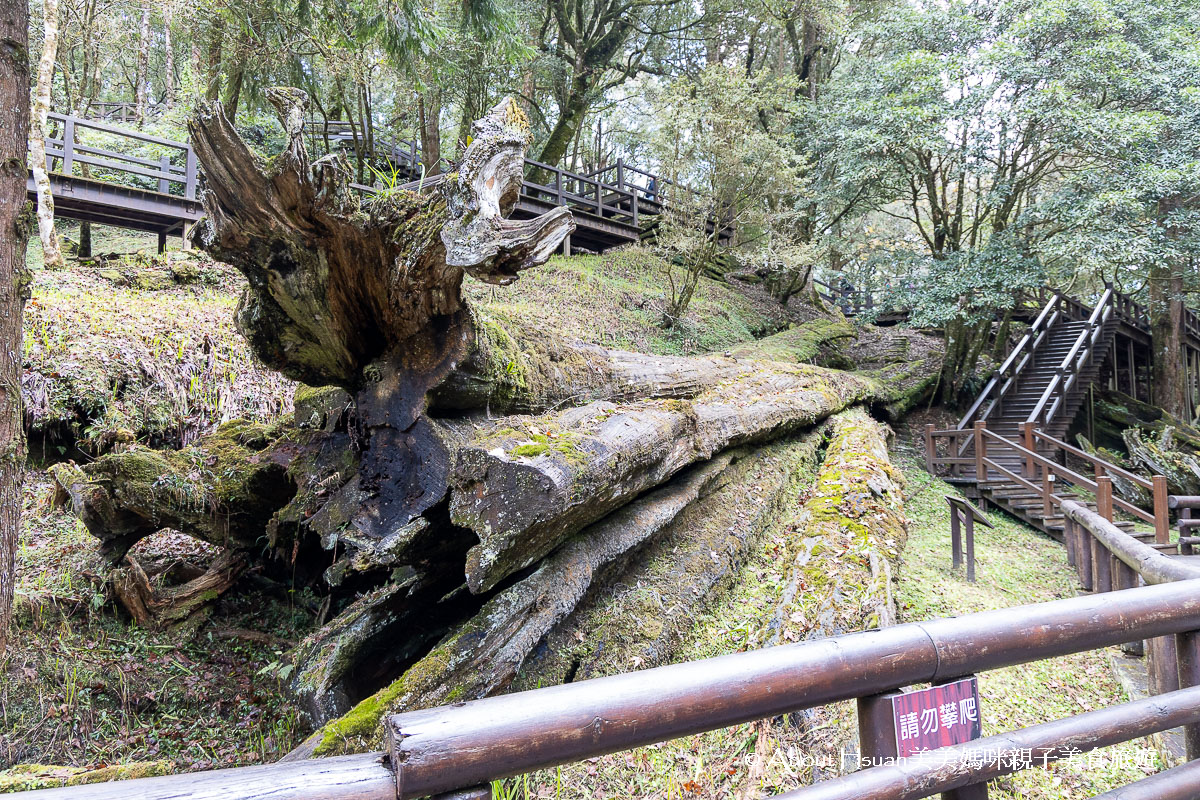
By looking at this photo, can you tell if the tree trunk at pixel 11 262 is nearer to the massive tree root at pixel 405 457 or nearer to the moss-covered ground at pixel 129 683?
the moss-covered ground at pixel 129 683

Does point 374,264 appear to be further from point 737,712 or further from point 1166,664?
point 1166,664

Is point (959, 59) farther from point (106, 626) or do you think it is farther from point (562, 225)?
point (106, 626)

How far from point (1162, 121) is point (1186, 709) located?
1201cm

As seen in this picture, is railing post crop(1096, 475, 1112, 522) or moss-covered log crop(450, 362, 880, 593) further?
railing post crop(1096, 475, 1112, 522)

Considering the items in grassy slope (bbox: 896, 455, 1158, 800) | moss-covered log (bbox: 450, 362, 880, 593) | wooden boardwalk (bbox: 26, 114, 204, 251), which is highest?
wooden boardwalk (bbox: 26, 114, 204, 251)

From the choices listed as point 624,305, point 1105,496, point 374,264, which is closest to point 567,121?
point 624,305

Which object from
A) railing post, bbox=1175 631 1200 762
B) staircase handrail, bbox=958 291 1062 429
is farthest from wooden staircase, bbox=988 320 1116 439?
railing post, bbox=1175 631 1200 762

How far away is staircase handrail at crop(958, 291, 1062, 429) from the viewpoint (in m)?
13.4

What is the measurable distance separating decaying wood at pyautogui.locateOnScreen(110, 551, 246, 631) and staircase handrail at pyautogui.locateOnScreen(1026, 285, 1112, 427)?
13.7 metres

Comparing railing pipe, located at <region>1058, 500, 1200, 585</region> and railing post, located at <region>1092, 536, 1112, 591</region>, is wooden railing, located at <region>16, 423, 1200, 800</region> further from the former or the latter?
railing post, located at <region>1092, 536, 1112, 591</region>

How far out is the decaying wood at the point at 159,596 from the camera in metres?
Result: 3.90

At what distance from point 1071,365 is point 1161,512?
317 inches

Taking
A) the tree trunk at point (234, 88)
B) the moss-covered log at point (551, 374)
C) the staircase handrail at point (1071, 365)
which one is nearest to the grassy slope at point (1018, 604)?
the moss-covered log at point (551, 374)

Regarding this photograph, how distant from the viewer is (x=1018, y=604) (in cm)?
591
